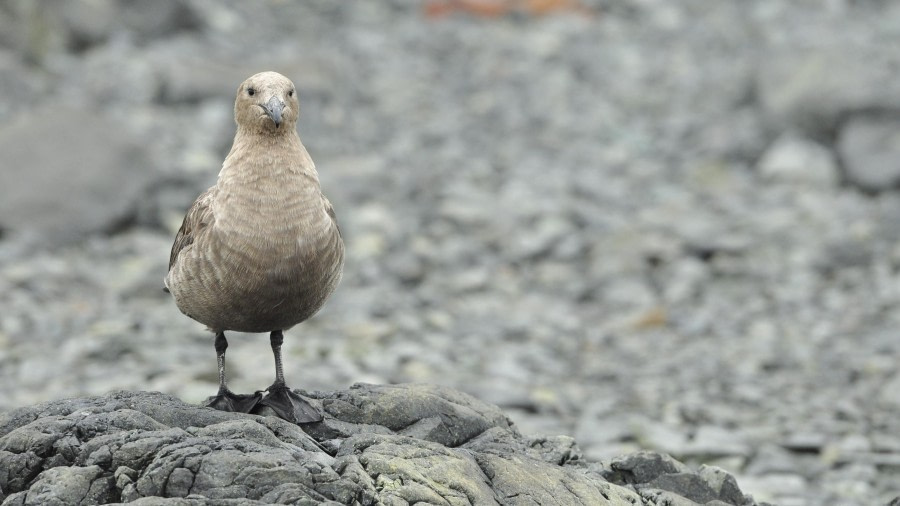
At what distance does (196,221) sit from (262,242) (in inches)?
28.0

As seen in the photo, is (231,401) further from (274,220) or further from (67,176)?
(67,176)

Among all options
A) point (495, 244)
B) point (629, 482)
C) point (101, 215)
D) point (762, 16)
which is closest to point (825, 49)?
point (762, 16)

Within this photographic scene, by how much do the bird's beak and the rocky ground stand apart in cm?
381

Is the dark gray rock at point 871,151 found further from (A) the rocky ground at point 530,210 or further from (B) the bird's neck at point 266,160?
(B) the bird's neck at point 266,160

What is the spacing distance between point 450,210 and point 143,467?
39.0 ft

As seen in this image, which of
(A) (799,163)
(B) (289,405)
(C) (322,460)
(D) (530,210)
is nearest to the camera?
(C) (322,460)

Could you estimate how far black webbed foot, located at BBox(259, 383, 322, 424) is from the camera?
22.1ft

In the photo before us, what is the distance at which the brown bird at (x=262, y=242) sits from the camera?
6.67m

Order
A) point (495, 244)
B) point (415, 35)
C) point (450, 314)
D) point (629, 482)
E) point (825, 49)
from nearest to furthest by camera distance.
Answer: point (629, 482) < point (450, 314) < point (495, 244) < point (825, 49) < point (415, 35)

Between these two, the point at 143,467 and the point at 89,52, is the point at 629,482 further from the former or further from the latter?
the point at 89,52

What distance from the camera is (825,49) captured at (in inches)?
786

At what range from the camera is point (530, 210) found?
17.6m

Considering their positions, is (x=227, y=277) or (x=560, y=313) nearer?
(x=227, y=277)

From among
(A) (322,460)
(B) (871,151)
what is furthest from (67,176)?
(B) (871,151)
